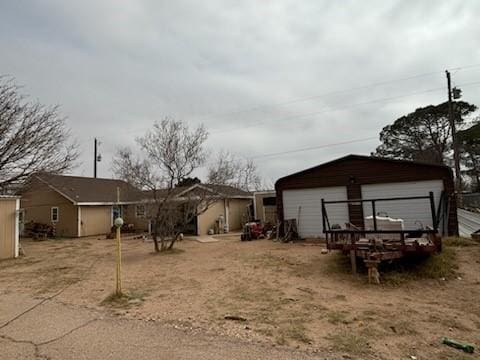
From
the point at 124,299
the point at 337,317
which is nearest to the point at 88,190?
the point at 124,299

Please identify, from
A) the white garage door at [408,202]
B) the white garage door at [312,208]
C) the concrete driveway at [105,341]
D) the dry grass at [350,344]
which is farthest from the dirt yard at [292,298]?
the white garage door at [312,208]

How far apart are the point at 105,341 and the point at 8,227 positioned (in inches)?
406

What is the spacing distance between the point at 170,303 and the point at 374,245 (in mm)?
4485

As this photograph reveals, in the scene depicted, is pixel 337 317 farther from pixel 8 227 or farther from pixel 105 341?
pixel 8 227

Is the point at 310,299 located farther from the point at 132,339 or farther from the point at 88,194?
the point at 88,194

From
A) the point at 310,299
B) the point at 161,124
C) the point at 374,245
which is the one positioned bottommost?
the point at 310,299

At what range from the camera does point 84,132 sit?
15383mm

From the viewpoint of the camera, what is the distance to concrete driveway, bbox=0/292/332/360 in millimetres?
3363

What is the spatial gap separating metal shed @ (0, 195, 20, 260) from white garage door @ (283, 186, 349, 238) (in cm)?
1080

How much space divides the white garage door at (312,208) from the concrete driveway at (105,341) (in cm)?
1023

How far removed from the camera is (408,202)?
39.0 ft

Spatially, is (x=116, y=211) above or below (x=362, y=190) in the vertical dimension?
below

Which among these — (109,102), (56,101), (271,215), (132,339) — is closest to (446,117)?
(271,215)

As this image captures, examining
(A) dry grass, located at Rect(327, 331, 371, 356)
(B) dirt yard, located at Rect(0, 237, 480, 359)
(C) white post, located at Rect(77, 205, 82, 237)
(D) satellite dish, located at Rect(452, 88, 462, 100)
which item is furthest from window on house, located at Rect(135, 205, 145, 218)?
(D) satellite dish, located at Rect(452, 88, 462, 100)
